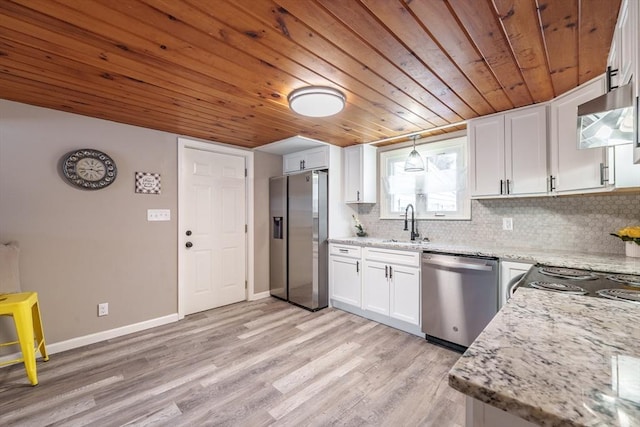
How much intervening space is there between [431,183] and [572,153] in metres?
1.39

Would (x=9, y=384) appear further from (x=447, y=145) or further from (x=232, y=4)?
(x=447, y=145)

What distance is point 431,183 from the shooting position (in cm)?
343

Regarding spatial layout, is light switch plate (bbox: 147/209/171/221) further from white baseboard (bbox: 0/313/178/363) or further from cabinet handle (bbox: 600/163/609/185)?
cabinet handle (bbox: 600/163/609/185)

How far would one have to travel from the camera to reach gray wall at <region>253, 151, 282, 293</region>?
4.00 metres

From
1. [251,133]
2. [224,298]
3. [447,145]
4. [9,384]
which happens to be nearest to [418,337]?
[447,145]

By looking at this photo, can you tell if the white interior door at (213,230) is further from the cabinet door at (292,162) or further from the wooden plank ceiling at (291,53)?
the wooden plank ceiling at (291,53)

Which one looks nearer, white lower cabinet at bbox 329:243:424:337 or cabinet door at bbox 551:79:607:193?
cabinet door at bbox 551:79:607:193

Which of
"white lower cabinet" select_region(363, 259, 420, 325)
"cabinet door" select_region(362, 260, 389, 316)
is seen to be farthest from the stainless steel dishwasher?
"cabinet door" select_region(362, 260, 389, 316)

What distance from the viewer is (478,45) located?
1.59 m

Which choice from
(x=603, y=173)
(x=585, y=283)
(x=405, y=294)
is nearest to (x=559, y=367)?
(x=585, y=283)

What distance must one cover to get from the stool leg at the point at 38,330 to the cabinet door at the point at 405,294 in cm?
309

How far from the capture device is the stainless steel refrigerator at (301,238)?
11.6ft

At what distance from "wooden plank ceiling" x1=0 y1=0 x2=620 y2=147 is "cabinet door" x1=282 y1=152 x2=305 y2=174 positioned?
58.6 inches

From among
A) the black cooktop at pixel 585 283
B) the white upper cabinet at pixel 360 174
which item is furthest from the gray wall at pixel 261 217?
the black cooktop at pixel 585 283
